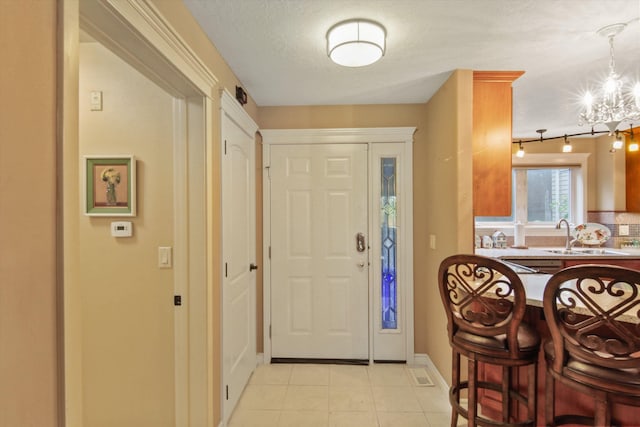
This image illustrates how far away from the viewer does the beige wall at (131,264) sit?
182 cm

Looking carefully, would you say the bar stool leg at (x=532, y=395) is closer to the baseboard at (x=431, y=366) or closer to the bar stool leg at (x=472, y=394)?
the bar stool leg at (x=472, y=394)

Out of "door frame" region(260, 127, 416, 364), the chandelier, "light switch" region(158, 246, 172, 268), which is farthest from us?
"door frame" region(260, 127, 416, 364)

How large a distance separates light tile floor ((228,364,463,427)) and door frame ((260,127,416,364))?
0.27 m

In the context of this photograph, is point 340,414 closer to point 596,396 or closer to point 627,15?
point 596,396

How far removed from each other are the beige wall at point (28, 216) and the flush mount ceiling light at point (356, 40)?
129 centimetres

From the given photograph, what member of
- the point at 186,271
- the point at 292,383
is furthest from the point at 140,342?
the point at 292,383

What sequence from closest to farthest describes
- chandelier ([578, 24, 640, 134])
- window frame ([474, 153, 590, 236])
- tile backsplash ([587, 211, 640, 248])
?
chandelier ([578, 24, 640, 134]) → tile backsplash ([587, 211, 640, 248]) → window frame ([474, 153, 590, 236])

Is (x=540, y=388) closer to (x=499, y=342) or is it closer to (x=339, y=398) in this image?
(x=499, y=342)

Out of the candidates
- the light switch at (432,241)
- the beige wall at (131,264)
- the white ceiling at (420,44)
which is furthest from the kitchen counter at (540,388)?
the beige wall at (131,264)

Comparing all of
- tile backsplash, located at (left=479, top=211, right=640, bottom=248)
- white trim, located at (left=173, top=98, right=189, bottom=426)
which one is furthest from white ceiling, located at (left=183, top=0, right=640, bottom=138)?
tile backsplash, located at (left=479, top=211, right=640, bottom=248)

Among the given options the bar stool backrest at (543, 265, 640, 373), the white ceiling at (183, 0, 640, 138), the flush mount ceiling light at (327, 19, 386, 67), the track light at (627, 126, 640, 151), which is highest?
the white ceiling at (183, 0, 640, 138)

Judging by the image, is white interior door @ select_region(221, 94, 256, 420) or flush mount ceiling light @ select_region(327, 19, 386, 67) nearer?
flush mount ceiling light @ select_region(327, 19, 386, 67)

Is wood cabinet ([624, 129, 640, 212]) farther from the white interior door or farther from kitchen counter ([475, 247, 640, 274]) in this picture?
the white interior door

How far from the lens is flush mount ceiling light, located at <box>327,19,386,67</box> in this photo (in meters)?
1.69
